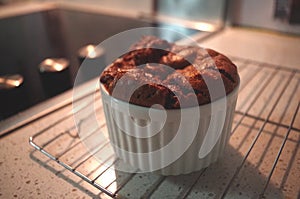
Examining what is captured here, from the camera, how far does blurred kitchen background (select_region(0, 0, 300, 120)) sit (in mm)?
663

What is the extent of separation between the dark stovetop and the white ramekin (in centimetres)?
29

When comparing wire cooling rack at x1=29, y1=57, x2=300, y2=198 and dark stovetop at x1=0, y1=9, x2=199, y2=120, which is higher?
dark stovetop at x1=0, y1=9, x2=199, y2=120

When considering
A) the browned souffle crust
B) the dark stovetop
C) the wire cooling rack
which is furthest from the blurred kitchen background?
the browned souffle crust

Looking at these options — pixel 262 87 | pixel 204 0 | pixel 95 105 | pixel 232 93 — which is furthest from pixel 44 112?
pixel 204 0

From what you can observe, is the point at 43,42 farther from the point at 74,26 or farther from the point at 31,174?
the point at 31,174

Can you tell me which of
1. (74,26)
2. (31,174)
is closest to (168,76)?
(31,174)

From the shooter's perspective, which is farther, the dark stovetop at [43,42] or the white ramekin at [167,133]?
the dark stovetop at [43,42]

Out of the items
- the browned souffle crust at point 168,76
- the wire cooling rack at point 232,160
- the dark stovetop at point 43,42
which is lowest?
the wire cooling rack at point 232,160

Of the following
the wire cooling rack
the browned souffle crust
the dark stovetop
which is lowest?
the wire cooling rack

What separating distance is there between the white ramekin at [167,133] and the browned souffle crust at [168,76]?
0.04 feet

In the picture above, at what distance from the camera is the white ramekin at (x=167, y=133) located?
35 cm

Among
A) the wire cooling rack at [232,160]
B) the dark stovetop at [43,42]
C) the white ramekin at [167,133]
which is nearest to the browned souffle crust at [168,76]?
the white ramekin at [167,133]

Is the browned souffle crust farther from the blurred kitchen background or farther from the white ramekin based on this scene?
the blurred kitchen background

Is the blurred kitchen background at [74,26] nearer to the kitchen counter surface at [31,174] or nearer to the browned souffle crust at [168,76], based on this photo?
the kitchen counter surface at [31,174]
